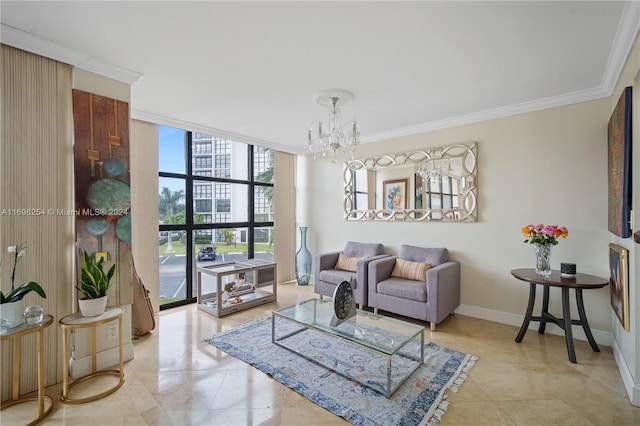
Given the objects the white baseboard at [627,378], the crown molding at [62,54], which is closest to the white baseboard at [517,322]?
the white baseboard at [627,378]

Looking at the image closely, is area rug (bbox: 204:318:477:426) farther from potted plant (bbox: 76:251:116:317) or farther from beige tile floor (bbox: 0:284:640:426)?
potted plant (bbox: 76:251:116:317)

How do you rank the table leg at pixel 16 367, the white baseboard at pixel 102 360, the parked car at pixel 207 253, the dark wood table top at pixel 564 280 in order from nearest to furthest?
the table leg at pixel 16 367
the white baseboard at pixel 102 360
the dark wood table top at pixel 564 280
the parked car at pixel 207 253

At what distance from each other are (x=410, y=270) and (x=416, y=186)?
117 centimetres

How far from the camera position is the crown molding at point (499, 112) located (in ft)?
9.78

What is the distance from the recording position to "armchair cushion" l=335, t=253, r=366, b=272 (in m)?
4.27

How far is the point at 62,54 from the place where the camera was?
2.27 metres

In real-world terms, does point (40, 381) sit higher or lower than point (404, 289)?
lower

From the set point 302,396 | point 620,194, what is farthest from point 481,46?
point 302,396

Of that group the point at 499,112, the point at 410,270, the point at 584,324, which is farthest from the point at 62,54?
the point at 584,324

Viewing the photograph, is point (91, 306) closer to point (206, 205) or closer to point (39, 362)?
point (39, 362)

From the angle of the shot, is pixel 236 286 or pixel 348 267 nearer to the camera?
pixel 236 286

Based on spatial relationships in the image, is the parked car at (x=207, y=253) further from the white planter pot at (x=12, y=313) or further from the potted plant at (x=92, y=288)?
the white planter pot at (x=12, y=313)

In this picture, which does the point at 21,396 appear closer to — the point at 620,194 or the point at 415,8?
the point at 415,8

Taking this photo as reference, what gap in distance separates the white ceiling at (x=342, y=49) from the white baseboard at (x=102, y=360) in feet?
7.66
